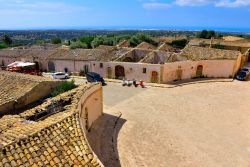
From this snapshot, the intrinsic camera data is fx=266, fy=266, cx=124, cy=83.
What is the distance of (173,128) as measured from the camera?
19.1 m

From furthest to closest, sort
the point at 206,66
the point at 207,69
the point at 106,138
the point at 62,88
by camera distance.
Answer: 1. the point at 207,69
2. the point at 206,66
3. the point at 62,88
4. the point at 106,138

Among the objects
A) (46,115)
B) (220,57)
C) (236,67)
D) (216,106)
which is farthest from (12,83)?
(236,67)

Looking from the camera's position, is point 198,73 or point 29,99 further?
point 198,73

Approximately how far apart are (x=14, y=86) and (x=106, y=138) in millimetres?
6913

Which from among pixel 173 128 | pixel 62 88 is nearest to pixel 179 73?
pixel 173 128

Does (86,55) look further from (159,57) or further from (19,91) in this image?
(19,91)

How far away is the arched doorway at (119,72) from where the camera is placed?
33228 millimetres

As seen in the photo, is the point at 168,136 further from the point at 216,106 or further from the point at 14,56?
the point at 14,56

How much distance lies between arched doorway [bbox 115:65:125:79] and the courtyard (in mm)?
5157

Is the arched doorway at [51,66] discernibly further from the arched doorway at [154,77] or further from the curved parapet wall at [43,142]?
the curved parapet wall at [43,142]

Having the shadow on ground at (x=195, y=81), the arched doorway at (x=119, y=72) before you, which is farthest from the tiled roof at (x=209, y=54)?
the arched doorway at (x=119, y=72)

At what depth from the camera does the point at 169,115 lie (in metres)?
21.5

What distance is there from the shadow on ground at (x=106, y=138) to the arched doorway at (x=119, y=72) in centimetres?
1271

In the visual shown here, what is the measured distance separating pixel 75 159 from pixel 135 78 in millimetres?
23722
